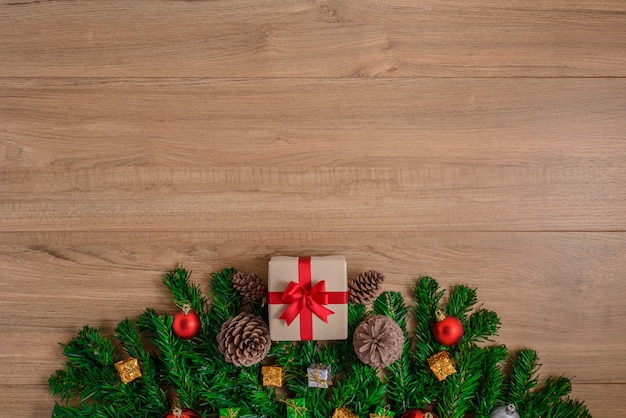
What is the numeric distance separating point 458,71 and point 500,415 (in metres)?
0.68

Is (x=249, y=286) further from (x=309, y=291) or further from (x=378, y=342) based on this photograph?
(x=378, y=342)

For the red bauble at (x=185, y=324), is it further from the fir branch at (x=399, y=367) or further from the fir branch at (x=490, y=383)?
the fir branch at (x=490, y=383)

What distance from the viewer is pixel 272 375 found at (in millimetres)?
953

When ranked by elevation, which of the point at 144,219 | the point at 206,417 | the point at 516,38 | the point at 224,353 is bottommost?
the point at 206,417

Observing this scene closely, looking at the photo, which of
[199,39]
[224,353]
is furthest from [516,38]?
[224,353]

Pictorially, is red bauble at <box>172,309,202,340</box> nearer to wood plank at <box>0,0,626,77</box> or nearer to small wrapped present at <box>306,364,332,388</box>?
small wrapped present at <box>306,364,332,388</box>

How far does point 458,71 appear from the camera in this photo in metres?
0.98

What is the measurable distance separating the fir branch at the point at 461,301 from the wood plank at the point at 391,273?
2 centimetres

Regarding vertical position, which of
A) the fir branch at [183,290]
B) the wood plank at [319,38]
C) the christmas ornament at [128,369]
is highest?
the wood plank at [319,38]

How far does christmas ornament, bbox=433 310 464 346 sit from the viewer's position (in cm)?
94

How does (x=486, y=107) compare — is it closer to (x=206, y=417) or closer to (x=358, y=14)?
(x=358, y=14)

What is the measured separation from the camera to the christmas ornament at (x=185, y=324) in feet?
3.10

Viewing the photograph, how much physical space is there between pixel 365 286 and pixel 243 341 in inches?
10.0

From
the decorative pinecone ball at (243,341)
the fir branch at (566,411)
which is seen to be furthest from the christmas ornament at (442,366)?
the decorative pinecone ball at (243,341)
